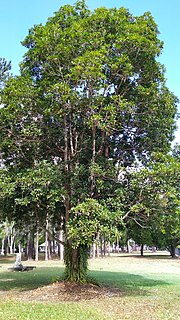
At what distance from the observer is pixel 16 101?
12617 millimetres

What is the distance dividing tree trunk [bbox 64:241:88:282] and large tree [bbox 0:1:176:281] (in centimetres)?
4

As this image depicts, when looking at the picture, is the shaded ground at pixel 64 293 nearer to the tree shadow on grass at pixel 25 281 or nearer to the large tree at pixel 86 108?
the large tree at pixel 86 108

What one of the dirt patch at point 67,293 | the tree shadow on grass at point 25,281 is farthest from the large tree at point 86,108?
the tree shadow on grass at point 25,281

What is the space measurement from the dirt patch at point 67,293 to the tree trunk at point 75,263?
290 mm

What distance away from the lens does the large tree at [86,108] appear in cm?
1220

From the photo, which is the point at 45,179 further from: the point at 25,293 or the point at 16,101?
the point at 25,293

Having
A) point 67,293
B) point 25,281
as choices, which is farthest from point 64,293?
point 25,281

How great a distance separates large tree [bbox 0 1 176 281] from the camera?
40.0 ft

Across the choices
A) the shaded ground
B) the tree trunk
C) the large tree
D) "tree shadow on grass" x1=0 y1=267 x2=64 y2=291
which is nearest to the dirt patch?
the shaded ground

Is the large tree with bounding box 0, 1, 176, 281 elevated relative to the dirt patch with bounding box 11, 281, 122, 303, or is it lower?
elevated

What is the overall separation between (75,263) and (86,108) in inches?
215

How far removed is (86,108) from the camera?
41.3 ft

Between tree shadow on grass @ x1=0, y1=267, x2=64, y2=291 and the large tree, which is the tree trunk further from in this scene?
tree shadow on grass @ x1=0, y1=267, x2=64, y2=291

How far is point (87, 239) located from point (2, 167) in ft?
16.5
